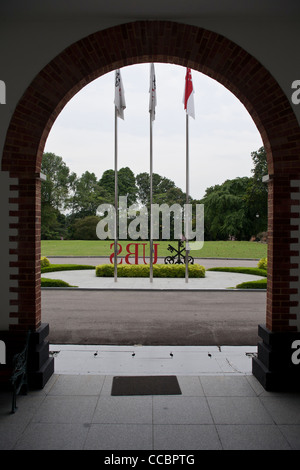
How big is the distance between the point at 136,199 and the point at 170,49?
170 feet

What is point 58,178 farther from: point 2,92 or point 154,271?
point 2,92

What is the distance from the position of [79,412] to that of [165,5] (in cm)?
510

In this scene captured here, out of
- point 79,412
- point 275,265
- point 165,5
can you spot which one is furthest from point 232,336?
point 165,5

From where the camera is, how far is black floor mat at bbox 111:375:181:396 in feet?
16.0

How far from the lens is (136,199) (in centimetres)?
5672

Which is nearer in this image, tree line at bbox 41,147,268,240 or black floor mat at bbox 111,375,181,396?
black floor mat at bbox 111,375,181,396

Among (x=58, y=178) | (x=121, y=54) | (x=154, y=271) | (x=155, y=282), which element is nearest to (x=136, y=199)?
(x=58, y=178)

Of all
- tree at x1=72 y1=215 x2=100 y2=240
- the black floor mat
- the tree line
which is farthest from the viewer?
tree at x1=72 y1=215 x2=100 y2=240

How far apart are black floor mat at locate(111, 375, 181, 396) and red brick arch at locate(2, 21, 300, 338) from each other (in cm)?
144

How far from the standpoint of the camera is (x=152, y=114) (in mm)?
15391

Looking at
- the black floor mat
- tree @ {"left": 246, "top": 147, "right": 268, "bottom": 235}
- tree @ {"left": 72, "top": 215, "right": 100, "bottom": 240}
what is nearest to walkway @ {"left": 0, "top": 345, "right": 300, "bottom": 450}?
the black floor mat

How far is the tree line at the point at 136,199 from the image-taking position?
46094 millimetres

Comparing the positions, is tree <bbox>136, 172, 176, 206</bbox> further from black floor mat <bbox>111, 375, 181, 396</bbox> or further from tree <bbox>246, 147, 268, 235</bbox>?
black floor mat <bbox>111, 375, 181, 396</bbox>
